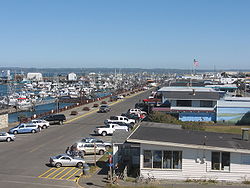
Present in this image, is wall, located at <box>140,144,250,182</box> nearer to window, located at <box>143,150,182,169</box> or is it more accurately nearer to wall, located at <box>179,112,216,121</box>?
window, located at <box>143,150,182,169</box>

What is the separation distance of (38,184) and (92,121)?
108 feet

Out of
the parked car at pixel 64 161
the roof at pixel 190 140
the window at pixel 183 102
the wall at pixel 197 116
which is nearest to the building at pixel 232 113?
the wall at pixel 197 116

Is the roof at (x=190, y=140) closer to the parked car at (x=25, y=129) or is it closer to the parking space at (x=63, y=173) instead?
the parking space at (x=63, y=173)

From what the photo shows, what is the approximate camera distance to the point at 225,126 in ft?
173

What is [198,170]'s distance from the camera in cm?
2327

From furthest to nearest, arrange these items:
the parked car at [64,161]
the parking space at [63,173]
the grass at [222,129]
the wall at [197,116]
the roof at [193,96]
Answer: the roof at [193,96] < the wall at [197,116] < the grass at [222,129] < the parked car at [64,161] < the parking space at [63,173]

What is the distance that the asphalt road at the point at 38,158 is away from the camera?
2367 centimetres

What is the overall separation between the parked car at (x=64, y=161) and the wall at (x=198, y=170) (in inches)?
265

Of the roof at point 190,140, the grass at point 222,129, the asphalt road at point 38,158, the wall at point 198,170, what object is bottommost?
the grass at point 222,129

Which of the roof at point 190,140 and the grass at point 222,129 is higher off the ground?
the roof at point 190,140

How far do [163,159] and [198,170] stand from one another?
7.27ft

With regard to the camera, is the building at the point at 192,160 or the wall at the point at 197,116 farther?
the wall at the point at 197,116

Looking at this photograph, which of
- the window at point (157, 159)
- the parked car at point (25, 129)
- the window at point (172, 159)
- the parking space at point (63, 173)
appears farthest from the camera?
the parked car at point (25, 129)

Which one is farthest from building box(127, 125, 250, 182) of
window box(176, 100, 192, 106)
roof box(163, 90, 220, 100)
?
window box(176, 100, 192, 106)
